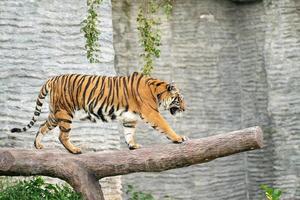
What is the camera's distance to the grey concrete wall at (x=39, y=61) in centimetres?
773

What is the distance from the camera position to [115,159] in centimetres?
637

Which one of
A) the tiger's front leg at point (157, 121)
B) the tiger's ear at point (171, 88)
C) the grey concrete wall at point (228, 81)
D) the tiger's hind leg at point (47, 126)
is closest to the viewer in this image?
the tiger's front leg at point (157, 121)

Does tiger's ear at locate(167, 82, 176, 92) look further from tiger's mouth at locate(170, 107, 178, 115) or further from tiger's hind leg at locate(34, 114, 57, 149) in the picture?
tiger's hind leg at locate(34, 114, 57, 149)

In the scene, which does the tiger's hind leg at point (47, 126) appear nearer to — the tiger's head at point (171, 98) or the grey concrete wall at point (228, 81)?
Answer: the tiger's head at point (171, 98)

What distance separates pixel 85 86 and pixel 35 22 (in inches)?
70.3

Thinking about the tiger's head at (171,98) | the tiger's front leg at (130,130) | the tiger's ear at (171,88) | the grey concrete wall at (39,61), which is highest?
→ the grey concrete wall at (39,61)

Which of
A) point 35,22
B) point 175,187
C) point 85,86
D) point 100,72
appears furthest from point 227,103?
point 85,86

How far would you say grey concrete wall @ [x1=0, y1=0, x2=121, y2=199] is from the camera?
25.4 ft

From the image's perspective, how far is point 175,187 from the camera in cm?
980

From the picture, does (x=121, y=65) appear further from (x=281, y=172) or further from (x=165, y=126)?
(x=165, y=126)

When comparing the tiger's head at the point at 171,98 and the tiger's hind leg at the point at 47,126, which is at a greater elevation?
the tiger's head at the point at 171,98

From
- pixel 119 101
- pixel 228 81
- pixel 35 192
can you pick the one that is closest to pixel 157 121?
pixel 119 101

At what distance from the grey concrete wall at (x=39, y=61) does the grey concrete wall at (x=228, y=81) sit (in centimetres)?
152

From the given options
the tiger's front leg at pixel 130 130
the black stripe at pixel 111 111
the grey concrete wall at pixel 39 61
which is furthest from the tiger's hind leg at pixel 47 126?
the grey concrete wall at pixel 39 61
